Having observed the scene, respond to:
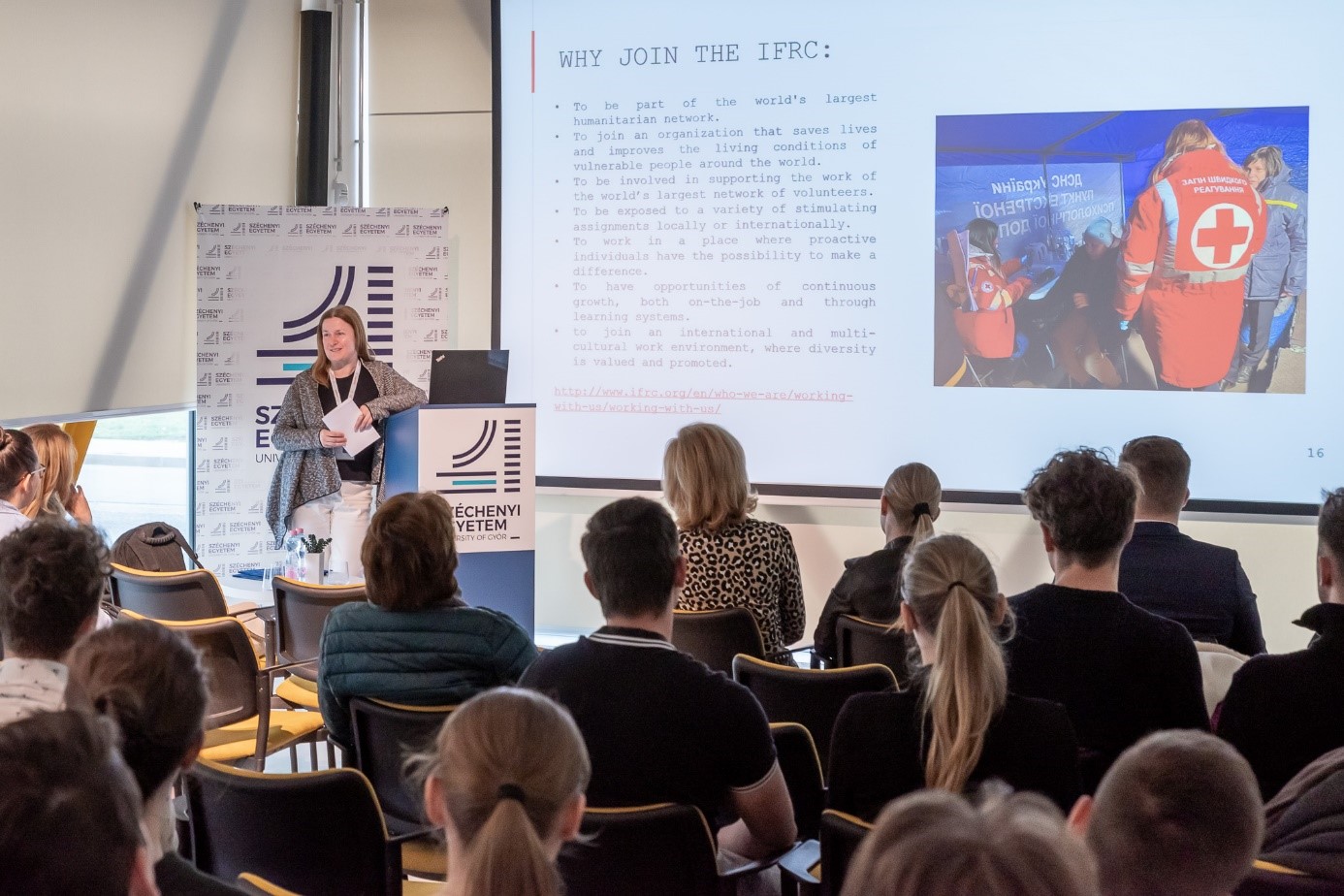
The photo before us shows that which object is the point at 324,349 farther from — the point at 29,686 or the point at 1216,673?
the point at 1216,673

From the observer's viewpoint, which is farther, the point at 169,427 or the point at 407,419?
the point at 169,427

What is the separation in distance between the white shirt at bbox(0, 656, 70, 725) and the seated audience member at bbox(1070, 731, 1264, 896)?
5.38ft

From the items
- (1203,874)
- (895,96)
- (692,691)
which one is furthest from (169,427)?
(1203,874)

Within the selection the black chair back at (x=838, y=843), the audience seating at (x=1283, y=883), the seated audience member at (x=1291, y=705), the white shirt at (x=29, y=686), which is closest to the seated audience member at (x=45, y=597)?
the white shirt at (x=29, y=686)

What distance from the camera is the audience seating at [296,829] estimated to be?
6.82 feet

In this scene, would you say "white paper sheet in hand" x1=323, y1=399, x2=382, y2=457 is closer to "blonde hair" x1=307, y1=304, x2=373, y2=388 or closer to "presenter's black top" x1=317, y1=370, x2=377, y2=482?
"presenter's black top" x1=317, y1=370, x2=377, y2=482

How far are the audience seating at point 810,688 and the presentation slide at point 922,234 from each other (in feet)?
8.59

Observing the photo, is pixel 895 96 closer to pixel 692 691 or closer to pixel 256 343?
pixel 256 343

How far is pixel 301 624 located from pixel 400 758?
137 cm

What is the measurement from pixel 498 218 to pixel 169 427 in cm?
226

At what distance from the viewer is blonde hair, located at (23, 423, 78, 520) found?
3932 mm

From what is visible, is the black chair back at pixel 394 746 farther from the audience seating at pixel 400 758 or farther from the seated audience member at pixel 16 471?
the seated audience member at pixel 16 471

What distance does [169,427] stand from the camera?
21.9ft

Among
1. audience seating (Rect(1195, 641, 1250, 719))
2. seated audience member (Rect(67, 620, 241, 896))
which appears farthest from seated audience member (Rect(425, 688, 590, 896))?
audience seating (Rect(1195, 641, 1250, 719))
